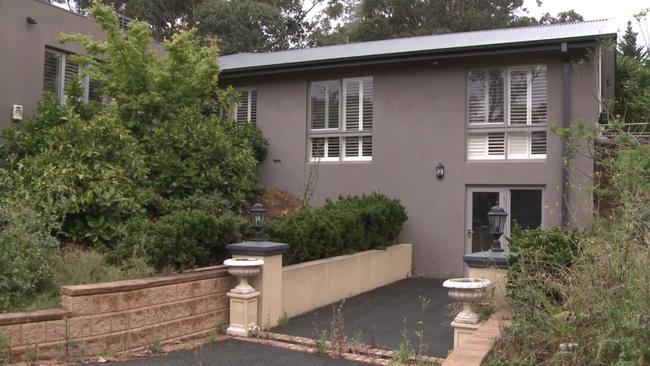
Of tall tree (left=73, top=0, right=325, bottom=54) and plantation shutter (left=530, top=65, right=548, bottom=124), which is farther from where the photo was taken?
tall tree (left=73, top=0, right=325, bottom=54)

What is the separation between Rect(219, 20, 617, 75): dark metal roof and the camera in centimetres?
1202

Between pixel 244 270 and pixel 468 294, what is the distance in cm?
281

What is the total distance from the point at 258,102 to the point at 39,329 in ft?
33.4

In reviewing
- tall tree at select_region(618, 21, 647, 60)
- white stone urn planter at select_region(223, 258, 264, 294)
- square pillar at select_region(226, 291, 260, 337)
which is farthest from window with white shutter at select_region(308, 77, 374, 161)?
tall tree at select_region(618, 21, 647, 60)

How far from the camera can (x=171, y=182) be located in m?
10.1

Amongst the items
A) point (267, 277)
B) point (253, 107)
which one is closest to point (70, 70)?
point (253, 107)

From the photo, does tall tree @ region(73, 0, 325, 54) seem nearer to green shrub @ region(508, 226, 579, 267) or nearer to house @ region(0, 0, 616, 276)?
house @ region(0, 0, 616, 276)

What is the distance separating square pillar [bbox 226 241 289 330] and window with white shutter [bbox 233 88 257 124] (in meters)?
7.95

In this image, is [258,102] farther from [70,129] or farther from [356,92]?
[70,129]

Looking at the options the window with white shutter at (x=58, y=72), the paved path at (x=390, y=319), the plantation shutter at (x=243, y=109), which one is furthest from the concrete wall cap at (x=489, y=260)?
the plantation shutter at (x=243, y=109)

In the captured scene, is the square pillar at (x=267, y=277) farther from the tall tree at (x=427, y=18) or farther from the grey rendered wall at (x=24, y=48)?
the tall tree at (x=427, y=18)

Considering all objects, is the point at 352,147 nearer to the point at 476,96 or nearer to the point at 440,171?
the point at 440,171

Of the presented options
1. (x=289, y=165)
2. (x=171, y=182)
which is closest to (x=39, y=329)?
(x=171, y=182)

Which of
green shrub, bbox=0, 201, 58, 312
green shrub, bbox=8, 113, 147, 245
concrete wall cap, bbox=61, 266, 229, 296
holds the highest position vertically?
green shrub, bbox=8, 113, 147, 245
